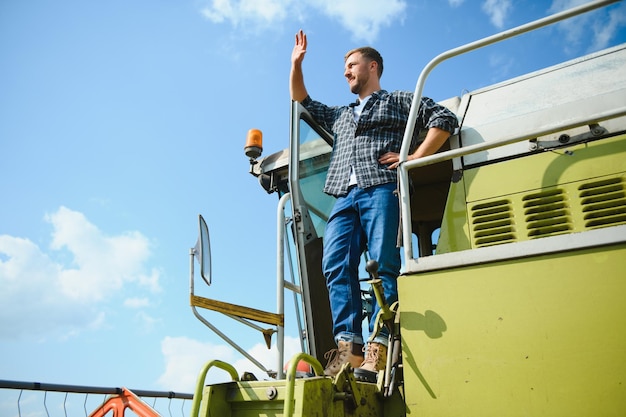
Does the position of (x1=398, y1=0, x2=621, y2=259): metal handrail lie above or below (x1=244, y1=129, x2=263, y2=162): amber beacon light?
below

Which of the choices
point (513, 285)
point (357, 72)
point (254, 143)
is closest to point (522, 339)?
point (513, 285)

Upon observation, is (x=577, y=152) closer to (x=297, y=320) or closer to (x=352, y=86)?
(x=352, y=86)

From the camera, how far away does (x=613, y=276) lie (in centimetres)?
215

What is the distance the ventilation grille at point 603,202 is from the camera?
8.25 ft

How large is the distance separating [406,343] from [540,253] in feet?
2.35

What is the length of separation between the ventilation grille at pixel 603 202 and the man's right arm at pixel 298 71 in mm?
1975

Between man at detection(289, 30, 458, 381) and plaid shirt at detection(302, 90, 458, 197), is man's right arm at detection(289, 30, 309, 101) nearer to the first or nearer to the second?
man at detection(289, 30, 458, 381)

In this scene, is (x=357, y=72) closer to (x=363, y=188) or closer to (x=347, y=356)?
(x=363, y=188)

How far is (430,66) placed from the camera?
2844mm

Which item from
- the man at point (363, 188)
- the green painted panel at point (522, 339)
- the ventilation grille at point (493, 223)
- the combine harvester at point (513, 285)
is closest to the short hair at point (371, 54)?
the man at point (363, 188)

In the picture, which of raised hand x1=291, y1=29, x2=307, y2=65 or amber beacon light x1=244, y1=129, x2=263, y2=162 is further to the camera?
amber beacon light x1=244, y1=129, x2=263, y2=162

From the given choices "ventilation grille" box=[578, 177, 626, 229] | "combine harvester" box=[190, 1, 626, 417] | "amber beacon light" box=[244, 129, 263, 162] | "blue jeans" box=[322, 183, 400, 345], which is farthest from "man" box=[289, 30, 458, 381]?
"ventilation grille" box=[578, 177, 626, 229]

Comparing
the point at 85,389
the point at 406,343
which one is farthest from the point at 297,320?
the point at 85,389

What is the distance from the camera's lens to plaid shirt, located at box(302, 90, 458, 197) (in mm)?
3191
